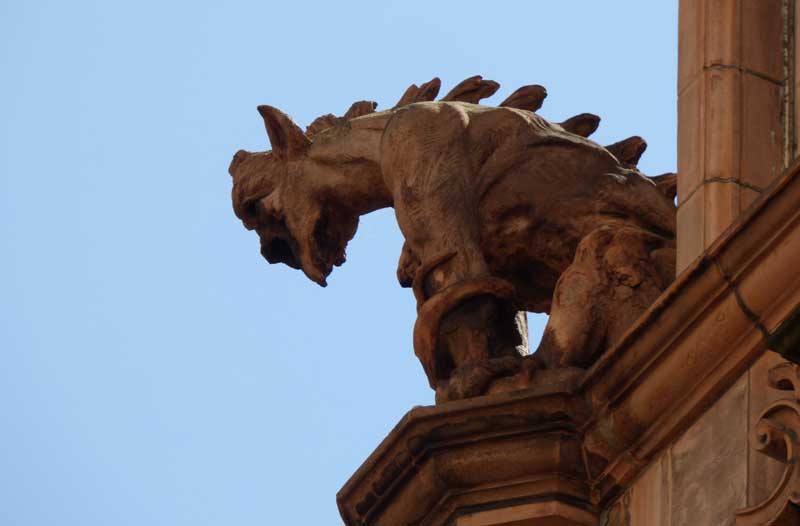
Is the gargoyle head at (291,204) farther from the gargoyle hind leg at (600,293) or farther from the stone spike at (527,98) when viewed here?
the gargoyle hind leg at (600,293)

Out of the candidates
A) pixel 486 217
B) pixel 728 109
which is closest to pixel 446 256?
pixel 486 217

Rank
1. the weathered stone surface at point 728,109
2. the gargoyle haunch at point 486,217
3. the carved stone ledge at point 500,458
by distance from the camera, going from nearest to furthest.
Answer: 1. the carved stone ledge at point 500,458
2. the weathered stone surface at point 728,109
3. the gargoyle haunch at point 486,217

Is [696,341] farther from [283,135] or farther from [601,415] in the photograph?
[283,135]

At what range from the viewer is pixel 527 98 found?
45.5ft

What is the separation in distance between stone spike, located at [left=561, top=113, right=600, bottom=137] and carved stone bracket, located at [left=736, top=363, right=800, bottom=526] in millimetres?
3243

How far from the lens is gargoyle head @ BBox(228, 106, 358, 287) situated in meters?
14.2

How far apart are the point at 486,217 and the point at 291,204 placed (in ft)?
5.04

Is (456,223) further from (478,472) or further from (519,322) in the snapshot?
(478,472)

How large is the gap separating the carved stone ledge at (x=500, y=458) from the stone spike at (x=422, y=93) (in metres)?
2.70

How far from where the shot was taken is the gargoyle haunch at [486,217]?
1212 cm

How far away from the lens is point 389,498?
1198cm

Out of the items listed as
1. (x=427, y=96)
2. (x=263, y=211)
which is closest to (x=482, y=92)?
(x=427, y=96)

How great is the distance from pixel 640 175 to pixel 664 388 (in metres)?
2.00

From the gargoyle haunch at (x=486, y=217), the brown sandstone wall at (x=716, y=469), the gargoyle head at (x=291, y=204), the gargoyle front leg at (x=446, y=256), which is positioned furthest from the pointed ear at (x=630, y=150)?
the brown sandstone wall at (x=716, y=469)
